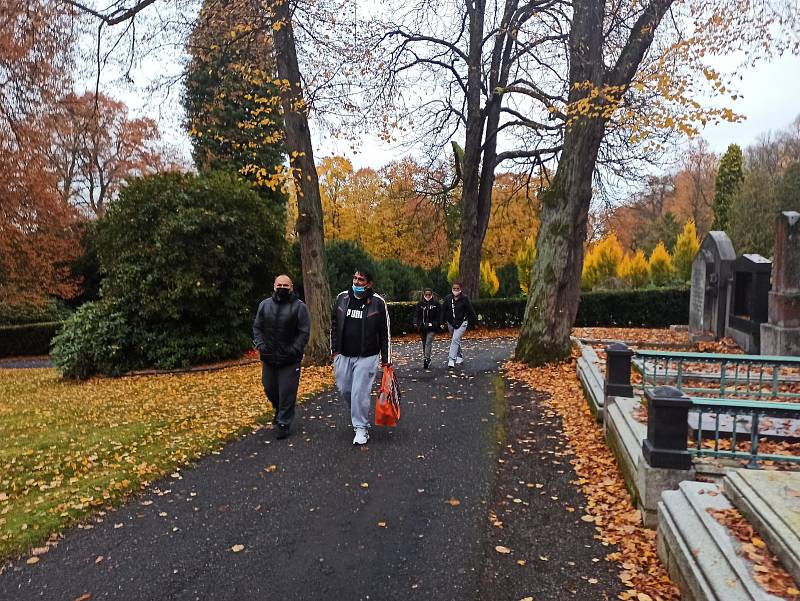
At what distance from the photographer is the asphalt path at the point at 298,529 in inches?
129

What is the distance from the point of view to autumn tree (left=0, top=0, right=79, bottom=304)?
14.9m

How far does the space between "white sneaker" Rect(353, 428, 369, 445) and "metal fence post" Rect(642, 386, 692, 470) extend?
2990 millimetres

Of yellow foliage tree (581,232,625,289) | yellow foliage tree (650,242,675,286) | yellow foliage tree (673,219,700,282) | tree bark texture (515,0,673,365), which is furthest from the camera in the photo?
yellow foliage tree (581,232,625,289)

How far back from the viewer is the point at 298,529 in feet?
13.1

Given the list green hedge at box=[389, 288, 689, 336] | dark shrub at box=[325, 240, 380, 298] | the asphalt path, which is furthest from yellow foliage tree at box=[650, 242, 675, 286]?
the asphalt path

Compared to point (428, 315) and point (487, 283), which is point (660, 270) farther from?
point (428, 315)

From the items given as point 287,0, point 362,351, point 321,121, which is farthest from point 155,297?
point 362,351

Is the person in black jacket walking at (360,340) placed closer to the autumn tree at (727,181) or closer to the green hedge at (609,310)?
the green hedge at (609,310)

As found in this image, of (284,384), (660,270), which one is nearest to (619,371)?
(284,384)

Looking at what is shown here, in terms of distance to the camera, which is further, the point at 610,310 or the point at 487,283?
the point at 487,283

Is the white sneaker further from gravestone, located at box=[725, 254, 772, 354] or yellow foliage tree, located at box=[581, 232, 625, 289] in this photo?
yellow foliage tree, located at box=[581, 232, 625, 289]

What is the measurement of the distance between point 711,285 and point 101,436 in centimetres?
1176

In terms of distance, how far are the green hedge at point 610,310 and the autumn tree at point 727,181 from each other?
1799 cm

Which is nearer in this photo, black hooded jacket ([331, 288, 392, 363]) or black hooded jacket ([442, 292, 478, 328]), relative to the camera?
black hooded jacket ([331, 288, 392, 363])
